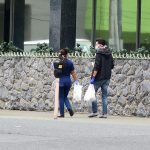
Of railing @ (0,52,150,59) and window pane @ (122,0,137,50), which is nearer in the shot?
railing @ (0,52,150,59)

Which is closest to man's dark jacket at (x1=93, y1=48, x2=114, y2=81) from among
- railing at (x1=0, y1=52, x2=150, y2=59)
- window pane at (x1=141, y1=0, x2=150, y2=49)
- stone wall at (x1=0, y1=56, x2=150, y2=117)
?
stone wall at (x1=0, y1=56, x2=150, y2=117)

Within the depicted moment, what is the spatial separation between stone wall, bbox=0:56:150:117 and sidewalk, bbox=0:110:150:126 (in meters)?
0.40

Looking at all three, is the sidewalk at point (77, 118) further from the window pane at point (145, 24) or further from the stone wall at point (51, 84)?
the window pane at point (145, 24)

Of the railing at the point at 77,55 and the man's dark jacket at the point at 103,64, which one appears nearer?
the man's dark jacket at the point at 103,64

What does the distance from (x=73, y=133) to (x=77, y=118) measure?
368 cm

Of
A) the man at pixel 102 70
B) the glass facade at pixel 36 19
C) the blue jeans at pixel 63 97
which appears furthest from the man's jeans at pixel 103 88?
the glass facade at pixel 36 19

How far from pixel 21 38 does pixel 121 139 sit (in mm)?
13631

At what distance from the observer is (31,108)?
1994 centimetres

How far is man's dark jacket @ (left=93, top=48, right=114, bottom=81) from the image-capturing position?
1725cm

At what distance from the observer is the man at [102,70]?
1725 centimetres

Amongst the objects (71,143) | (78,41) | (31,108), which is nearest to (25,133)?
(71,143)

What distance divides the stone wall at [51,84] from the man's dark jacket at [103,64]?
135 cm

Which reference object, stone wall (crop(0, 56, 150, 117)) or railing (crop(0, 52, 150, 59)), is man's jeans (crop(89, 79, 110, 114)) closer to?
stone wall (crop(0, 56, 150, 117))

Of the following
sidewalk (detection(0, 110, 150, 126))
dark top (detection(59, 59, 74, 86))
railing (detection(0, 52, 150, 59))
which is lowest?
sidewalk (detection(0, 110, 150, 126))
